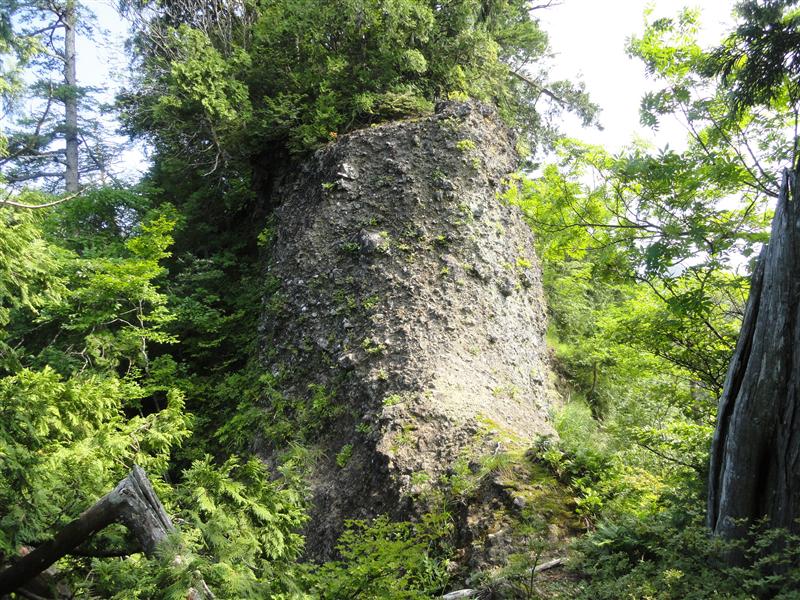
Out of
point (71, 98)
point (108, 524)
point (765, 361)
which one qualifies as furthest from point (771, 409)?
point (71, 98)

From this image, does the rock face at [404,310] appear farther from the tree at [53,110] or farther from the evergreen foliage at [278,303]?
the tree at [53,110]

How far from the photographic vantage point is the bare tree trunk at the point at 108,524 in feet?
8.98

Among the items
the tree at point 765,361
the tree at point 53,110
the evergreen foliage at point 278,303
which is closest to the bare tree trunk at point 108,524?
the evergreen foliage at point 278,303

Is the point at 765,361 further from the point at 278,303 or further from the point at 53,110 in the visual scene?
the point at 53,110

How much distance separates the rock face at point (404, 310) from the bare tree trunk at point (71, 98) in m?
13.5

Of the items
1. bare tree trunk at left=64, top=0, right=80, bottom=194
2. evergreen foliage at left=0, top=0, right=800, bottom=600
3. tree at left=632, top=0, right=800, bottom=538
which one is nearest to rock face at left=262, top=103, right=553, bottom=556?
evergreen foliage at left=0, top=0, right=800, bottom=600

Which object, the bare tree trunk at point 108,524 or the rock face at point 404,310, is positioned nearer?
the bare tree trunk at point 108,524

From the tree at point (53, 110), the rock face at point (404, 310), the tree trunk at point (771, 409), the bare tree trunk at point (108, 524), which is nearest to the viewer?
the bare tree trunk at point (108, 524)

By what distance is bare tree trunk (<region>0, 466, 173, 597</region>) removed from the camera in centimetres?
274

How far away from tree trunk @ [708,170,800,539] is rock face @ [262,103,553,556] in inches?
123

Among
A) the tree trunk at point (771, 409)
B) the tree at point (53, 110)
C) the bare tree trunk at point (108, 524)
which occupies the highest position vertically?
the tree at point (53, 110)

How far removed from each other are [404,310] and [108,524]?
5.61m

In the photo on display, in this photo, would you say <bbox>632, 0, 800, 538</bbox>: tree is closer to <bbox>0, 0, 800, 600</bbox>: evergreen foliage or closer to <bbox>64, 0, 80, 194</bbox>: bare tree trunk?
<bbox>0, 0, 800, 600</bbox>: evergreen foliage

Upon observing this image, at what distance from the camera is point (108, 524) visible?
9.42 ft
